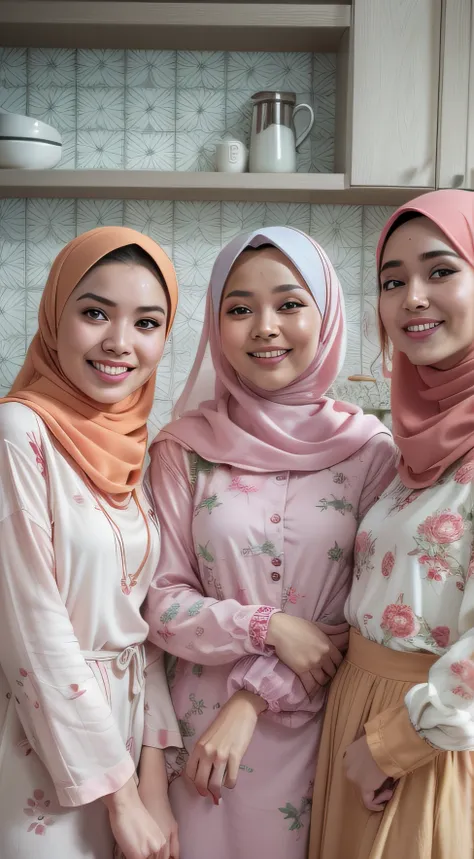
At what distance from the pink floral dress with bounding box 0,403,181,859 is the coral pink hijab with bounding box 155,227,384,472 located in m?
0.27

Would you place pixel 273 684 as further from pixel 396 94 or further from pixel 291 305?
pixel 396 94

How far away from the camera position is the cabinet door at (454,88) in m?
2.21

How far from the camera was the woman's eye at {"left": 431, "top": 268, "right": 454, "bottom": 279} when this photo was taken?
1.23 metres

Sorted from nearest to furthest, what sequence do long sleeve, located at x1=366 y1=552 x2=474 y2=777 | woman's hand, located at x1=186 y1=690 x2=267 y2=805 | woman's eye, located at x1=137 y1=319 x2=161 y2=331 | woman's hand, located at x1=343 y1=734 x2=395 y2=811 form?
1. long sleeve, located at x1=366 y1=552 x2=474 y2=777
2. woman's hand, located at x1=343 y1=734 x2=395 y2=811
3. woman's hand, located at x1=186 y1=690 x2=267 y2=805
4. woman's eye, located at x1=137 y1=319 x2=161 y2=331

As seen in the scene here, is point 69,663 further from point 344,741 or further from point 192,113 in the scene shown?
point 192,113

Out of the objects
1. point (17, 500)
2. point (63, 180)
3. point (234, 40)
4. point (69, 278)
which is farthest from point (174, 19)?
point (17, 500)

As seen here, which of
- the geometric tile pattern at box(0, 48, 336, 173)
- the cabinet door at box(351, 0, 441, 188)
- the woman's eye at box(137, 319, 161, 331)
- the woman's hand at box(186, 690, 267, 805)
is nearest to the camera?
the woman's hand at box(186, 690, 267, 805)

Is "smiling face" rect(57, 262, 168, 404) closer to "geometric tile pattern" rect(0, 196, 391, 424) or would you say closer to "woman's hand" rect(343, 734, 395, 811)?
"woman's hand" rect(343, 734, 395, 811)

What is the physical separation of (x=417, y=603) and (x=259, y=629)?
27 centimetres

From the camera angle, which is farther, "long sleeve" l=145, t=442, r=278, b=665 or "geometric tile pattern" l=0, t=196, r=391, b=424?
"geometric tile pattern" l=0, t=196, r=391, b=424

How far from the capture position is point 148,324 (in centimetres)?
139

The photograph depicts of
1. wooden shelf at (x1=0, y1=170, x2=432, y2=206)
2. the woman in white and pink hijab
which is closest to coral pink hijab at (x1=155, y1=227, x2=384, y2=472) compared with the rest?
the woman in white and pink hijab

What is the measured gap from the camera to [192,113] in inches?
98.0

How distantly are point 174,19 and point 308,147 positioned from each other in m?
0.53
